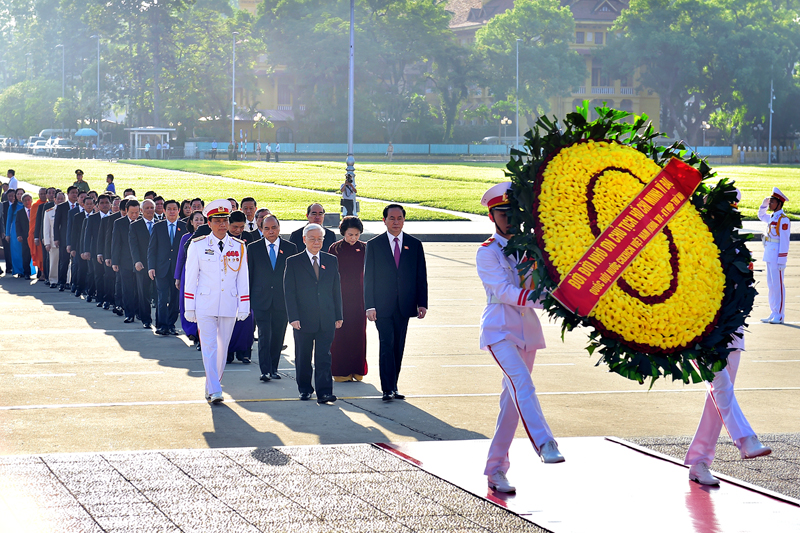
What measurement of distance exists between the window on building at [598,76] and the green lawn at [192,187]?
177ft

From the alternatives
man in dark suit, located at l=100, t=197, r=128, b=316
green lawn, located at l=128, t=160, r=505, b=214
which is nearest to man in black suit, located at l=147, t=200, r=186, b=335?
man in dark suit, located at l=100, t=197, r=128, b=316

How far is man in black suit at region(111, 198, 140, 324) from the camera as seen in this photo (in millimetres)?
14883

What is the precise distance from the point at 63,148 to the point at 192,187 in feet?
134

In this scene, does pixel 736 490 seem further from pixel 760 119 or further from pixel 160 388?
pixel 760 119

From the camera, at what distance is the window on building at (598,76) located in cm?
10194

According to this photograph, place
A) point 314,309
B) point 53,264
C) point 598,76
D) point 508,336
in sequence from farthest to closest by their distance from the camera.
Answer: point 598,76 < point 53,264 < point 314,309 < point 508,336

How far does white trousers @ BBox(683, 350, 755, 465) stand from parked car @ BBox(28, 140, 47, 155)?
8530 centimetres

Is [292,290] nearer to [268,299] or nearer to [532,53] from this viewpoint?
[268,299]

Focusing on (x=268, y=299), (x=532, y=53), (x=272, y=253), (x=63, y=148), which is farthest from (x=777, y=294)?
(x=532, y=53)

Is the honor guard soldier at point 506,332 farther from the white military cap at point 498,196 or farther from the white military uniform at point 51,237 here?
the white military uniform at point 51,237

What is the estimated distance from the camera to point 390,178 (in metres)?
55.8

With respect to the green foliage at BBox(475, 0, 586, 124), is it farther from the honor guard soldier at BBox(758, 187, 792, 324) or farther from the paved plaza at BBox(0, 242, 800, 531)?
the paved plaza at BBox(0, 242, 800, 531)

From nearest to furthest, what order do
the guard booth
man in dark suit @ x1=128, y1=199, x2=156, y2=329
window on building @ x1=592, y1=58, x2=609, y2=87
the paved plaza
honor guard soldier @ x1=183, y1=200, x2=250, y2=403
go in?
the paved plaza, honor guard soldier @ x1=183, y1=200, x2=250, y2=403, man in dark suit @ x1=128, y1=199, x2=156, y2=329, the guard booth, window on building @ x1=592, y1=58, x2=609, y2=87

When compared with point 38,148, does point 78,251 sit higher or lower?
lower
